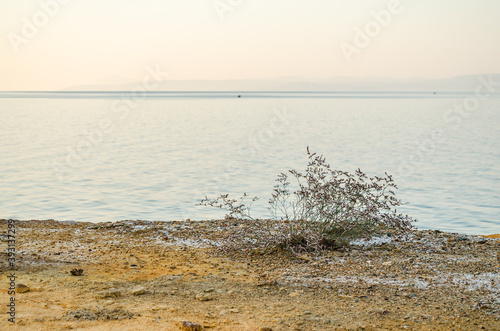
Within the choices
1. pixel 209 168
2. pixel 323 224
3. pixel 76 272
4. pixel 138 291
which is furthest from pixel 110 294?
pixel 209 168

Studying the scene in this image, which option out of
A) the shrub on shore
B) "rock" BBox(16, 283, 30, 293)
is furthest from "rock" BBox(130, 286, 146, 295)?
the shrub on shore

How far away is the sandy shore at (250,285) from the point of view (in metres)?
5.07

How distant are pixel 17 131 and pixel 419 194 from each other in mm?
29486

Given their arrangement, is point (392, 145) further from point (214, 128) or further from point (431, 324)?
point (431, 324)

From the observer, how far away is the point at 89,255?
24.9 feet

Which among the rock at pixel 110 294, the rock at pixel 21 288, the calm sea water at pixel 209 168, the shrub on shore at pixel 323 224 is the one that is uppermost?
the calm sea water at pixel 209 168

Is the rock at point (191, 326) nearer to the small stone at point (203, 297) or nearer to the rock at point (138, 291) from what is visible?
the small stone at point (203, 297)

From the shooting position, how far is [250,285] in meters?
6.18

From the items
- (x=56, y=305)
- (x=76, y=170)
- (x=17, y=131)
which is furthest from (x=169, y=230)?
(x=17, y=131)

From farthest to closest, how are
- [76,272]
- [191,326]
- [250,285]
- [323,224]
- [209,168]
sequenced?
[209,168], [323,224], [76,272], [250,285], [191,326]

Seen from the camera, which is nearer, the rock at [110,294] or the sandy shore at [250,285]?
the sandy shore at [250,285]

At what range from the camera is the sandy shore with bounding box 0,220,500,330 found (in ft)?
16.6

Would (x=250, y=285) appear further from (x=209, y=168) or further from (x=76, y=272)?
(x=209, y=168)

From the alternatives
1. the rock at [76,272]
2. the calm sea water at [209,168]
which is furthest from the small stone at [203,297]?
the calm sea water at [209,168]
